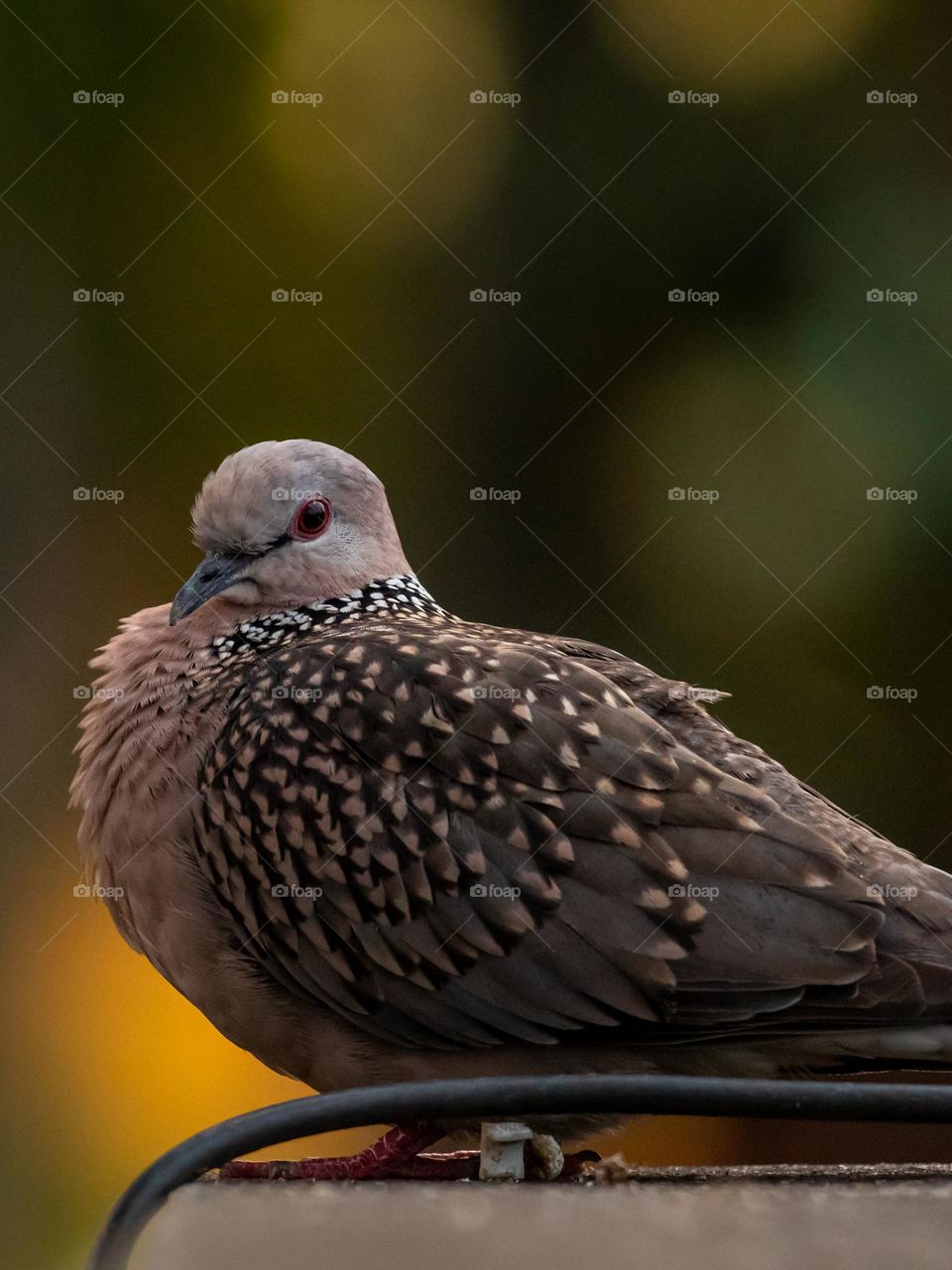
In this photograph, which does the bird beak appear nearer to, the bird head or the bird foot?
the bird head

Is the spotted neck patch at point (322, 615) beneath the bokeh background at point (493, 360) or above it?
beneath

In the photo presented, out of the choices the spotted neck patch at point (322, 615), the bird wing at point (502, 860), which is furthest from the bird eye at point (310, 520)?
the bird wing at point (502, 860)

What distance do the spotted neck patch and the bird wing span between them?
13cm

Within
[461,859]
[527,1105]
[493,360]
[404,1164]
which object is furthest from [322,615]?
[493,360]

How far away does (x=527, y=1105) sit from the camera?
3.60 feet

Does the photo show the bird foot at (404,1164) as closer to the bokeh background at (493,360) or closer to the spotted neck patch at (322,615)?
the spotted neck patch at (322,615)

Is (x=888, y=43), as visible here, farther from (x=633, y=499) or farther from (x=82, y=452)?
(x=82, y=452)

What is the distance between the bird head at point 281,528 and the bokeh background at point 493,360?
1.30 meters

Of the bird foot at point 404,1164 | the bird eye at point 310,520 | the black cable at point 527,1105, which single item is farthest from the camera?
the bird eye at point 310,520

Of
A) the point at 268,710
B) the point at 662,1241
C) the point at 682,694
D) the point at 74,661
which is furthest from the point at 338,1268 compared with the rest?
the point at 74,661

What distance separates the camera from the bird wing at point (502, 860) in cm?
170

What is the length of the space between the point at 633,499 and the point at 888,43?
1.37m

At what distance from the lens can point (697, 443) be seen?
3621 millimetres

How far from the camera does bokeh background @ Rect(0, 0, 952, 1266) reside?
11.4 ft
